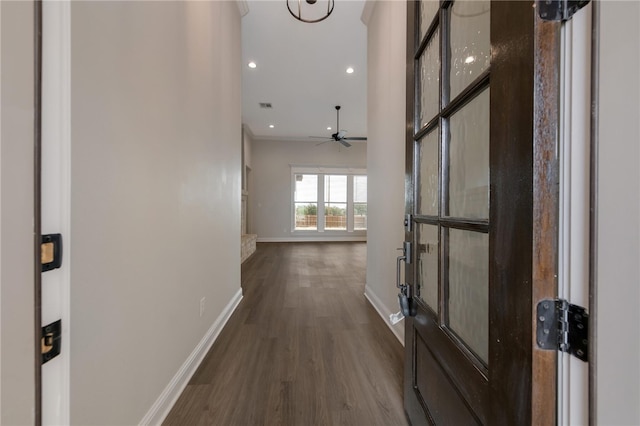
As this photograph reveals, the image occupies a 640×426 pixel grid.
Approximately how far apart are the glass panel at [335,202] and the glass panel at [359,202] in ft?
1.13

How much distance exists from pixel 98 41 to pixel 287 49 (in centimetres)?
342

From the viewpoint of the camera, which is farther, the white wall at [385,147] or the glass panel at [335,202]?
the glass panel at [335,202]

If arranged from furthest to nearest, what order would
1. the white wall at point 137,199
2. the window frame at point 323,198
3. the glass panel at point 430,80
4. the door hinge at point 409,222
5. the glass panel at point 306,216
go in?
1. the glass panel at point 306,216
2. the window frame at point 323,198
3. the door hinge at point 409,222
4. the glass panel at point 430,80
5. the white wall at point 137,199

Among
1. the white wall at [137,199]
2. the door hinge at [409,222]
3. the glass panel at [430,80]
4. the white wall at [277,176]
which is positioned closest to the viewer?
the white wall at [137,199]

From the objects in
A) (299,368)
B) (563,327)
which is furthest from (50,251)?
(299,368)

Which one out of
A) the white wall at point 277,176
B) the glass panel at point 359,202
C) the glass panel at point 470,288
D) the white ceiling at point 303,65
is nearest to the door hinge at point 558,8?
the glass panel at point 470,288

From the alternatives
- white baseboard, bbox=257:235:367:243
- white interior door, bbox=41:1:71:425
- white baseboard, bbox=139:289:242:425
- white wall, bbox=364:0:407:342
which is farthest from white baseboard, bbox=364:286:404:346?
white baseboard, bbox=257:235:367:243

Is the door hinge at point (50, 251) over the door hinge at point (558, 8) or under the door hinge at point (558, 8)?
under

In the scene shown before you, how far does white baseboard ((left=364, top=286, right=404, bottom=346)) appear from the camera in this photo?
2.17 m

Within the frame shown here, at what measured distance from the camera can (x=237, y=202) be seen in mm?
2967

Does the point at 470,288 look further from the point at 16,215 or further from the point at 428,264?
the point at 16,215

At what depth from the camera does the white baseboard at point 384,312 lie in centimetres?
217

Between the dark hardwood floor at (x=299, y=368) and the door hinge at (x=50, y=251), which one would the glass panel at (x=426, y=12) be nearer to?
the door hinge at (x=50, y=251)

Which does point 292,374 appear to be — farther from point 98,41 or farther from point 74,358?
point 98,41
